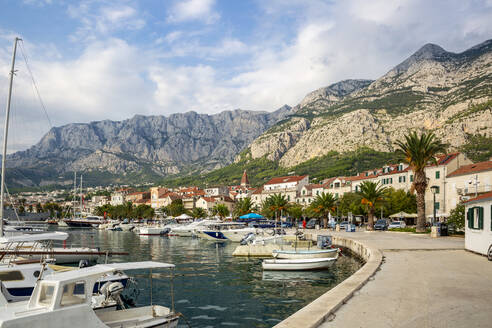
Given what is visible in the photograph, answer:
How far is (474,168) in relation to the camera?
2404 inches

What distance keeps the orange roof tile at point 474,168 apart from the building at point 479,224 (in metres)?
41.5

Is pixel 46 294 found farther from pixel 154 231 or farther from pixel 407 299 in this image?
pixel 154 231

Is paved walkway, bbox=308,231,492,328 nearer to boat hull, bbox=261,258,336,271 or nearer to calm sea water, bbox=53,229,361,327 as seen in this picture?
calm sea water, bbox=53,229,361,327

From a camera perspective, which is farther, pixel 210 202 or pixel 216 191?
pixel 216 191

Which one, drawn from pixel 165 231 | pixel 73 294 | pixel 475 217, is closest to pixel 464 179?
pixel 475 217

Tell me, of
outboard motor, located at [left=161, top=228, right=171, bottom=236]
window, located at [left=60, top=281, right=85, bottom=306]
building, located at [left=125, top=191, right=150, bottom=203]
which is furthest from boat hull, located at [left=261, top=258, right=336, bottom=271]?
building, located at [left=125, top=191, right=150, bottom=203]

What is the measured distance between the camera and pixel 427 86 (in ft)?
601

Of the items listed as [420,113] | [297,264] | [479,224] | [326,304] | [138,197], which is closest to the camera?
[326,304]

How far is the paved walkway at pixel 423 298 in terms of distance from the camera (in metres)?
8.28

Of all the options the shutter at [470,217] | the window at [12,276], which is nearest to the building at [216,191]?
the shutter at [470,217]

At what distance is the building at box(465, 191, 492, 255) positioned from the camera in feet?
63.9

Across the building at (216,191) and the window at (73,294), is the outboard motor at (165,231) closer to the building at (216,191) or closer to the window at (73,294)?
the window at (73,294)

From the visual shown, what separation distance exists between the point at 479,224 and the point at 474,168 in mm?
47737

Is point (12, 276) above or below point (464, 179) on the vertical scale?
below
